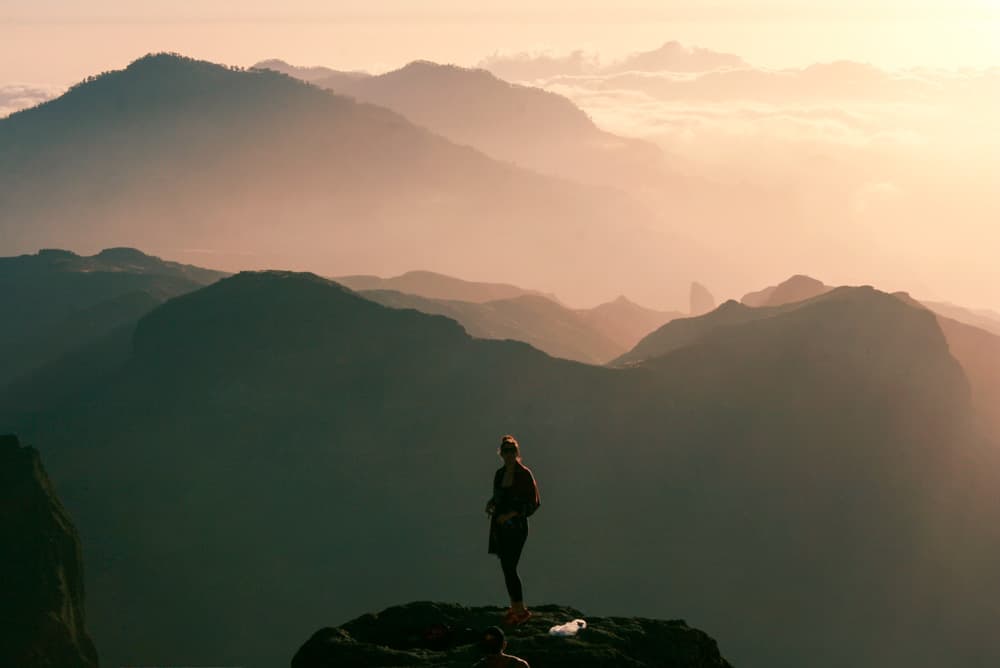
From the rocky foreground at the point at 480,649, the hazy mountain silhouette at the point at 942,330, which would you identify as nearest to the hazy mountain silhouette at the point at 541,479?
the hazy mountain silhouette at the point at 942,330

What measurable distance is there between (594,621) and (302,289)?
139 m

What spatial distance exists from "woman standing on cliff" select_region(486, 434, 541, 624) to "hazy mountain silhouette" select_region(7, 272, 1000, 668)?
314ft

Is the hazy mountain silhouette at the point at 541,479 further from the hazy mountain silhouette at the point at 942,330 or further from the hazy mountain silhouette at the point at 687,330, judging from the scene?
the hazy mountain silhouette at the point at 687,330

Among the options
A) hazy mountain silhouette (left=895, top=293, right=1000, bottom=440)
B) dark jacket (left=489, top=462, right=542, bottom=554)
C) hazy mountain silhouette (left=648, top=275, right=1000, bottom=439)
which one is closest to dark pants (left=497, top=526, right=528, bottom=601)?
dark jacket (left=489, top=462, right=542, bottom=554)

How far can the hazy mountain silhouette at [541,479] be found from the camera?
124m

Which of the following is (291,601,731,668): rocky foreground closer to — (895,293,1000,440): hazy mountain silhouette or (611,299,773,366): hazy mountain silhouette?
(895,293,1000,440): hazy mountain silhouette

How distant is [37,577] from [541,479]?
246 ft

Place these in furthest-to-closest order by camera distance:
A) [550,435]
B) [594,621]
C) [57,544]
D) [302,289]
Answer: [302,289] < [550,435] < [57,544] < [594,621]

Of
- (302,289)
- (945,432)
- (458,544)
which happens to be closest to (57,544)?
(458,544)

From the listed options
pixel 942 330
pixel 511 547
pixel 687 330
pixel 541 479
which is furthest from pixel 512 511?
pixel 687 330

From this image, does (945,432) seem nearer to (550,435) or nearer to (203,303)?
(550,435)

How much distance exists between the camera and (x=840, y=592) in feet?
431

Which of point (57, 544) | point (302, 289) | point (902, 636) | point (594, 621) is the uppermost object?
point (302, 289)

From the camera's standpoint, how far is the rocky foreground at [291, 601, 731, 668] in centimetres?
2036
